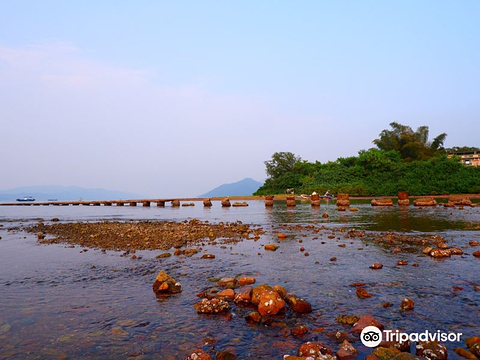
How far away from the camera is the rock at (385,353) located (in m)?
6.48

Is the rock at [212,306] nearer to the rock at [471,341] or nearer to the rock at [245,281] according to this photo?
the rock at [245,281]

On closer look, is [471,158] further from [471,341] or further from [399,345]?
[399,345]

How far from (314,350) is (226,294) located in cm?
446

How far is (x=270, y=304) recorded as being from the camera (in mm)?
9211

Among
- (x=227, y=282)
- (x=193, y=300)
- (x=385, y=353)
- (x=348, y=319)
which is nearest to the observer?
(x=385, y=353)

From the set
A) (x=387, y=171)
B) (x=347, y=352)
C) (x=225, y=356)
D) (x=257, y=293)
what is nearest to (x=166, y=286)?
(x=257, y=293)

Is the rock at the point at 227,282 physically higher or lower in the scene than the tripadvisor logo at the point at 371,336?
higher

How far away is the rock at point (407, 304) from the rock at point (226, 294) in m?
5.04

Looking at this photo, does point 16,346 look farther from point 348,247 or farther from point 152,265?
point 348,247

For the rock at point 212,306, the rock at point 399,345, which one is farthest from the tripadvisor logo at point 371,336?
the rock at point 212,306

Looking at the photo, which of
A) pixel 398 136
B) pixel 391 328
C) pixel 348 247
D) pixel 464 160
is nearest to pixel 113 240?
pixel 348 247

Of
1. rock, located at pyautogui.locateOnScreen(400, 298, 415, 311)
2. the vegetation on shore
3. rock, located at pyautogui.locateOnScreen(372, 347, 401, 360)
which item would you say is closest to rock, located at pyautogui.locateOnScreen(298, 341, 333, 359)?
rock, located at pyautogui.locateOnScreen(372, 347, 401, 360)

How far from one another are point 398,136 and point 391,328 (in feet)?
473

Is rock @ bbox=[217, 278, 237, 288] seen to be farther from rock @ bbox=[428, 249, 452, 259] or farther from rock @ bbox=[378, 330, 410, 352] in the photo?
rock @ bbox=[428, 249, 452, 259]
